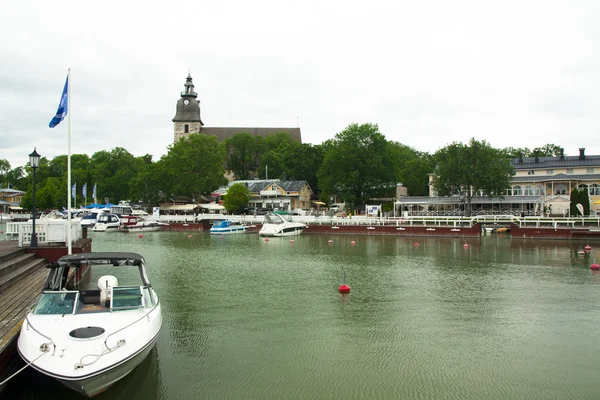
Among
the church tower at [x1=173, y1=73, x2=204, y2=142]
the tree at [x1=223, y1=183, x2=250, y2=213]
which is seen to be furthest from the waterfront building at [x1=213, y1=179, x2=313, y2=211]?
the church tower at [x1=173, y1=73, x2=204, y2=142]

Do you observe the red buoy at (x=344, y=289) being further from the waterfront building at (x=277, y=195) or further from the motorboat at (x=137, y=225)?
the waterfront building at (x=277, y=195)

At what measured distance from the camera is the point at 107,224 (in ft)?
184

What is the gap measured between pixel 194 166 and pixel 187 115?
34.0m

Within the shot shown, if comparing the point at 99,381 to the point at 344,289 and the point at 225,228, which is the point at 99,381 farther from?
the point at 225,228

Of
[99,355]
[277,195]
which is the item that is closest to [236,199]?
[277,195]

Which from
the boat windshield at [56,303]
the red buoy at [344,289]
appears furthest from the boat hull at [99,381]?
the red buoy at [344,289]

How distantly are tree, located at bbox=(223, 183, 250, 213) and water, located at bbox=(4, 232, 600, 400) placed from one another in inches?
1752

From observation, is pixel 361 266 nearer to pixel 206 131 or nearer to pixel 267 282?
pixel 267 282

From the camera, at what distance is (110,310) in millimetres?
9750

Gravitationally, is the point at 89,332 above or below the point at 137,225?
above

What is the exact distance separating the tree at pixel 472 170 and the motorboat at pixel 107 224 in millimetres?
41259

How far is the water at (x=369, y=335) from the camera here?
9.68m

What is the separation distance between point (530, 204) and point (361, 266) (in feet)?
154

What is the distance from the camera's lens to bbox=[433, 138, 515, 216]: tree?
56062 millimetres
